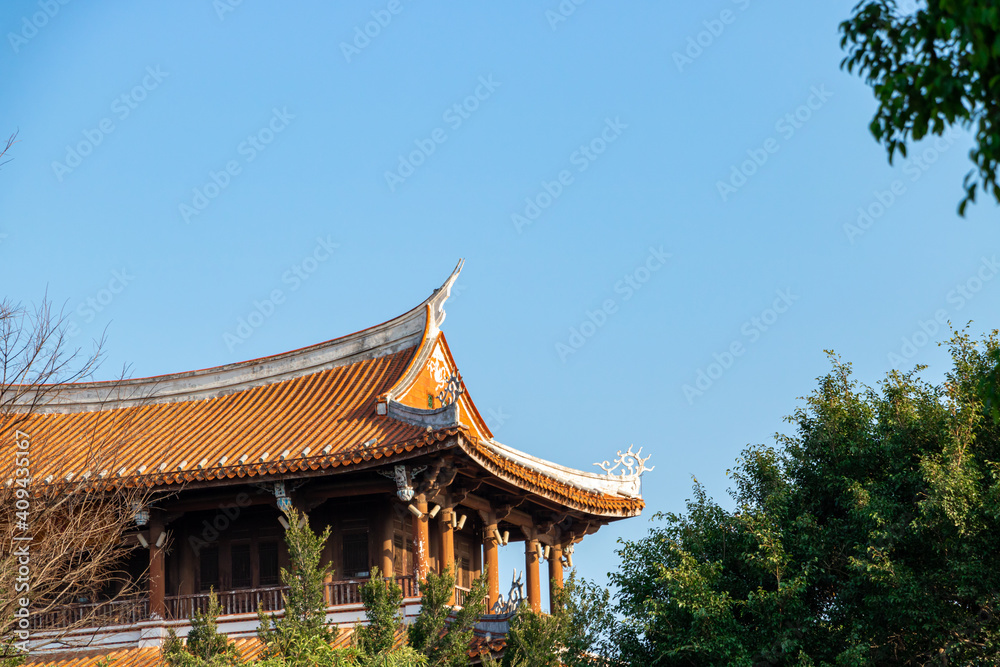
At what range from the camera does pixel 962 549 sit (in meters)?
11.6

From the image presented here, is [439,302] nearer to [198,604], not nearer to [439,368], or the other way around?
[439,368]

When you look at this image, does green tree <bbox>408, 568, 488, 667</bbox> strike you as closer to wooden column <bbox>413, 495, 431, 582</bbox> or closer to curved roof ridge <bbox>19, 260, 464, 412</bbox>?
wooden column <bbox>413, 495, 431, 582</bbox>

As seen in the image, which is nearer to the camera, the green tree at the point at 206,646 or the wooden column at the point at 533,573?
the green tree at the point at 206,646

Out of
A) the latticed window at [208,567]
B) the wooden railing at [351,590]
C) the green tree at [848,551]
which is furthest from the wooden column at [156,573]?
the green tree at [848,551]

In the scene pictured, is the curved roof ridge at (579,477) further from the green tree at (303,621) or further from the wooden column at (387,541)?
the green tree at (303,621)

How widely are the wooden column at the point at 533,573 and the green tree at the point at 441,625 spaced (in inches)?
256

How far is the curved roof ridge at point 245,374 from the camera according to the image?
66.5ft

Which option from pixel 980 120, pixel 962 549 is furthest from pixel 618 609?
pixel 980 120

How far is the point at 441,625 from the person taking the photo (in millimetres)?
12328

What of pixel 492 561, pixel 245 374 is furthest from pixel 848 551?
pixel 245 374

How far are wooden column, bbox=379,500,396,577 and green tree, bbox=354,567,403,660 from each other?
14.3ft

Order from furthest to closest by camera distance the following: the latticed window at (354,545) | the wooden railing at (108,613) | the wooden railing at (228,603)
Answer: the latticed window at (354,545) < the wooden railing at (228,603) < the wooden railing at (108,613)

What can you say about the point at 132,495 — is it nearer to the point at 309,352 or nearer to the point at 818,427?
the point at 309,352

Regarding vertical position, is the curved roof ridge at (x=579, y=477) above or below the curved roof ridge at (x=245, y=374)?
below
